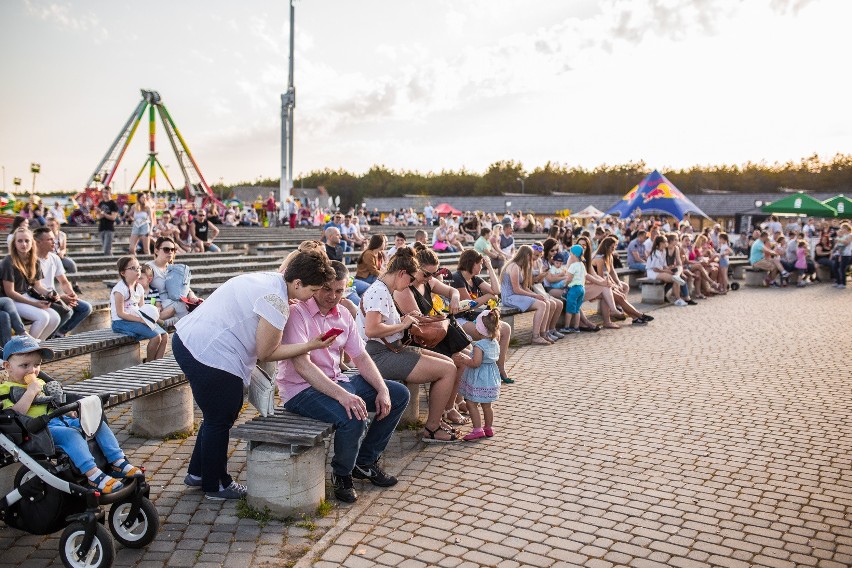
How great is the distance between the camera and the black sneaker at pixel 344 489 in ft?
14.6

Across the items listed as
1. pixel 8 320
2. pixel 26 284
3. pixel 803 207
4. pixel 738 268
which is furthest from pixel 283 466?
pixel 803 207

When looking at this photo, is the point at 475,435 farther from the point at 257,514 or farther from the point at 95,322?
the point at 95,322

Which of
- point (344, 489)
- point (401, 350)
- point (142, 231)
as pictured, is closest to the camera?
point (344, 489)

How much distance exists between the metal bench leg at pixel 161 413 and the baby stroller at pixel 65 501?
1681mm

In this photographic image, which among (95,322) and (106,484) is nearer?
(106,484)

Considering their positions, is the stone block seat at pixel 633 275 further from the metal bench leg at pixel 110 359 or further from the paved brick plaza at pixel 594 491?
the metal bench leg at pixel 110 359

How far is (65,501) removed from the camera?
3607 mm

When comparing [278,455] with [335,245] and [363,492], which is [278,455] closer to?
[363,492]

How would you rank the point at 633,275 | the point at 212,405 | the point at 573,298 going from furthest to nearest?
the point at 633,275 < the point at 573,298 < the point at 212,405

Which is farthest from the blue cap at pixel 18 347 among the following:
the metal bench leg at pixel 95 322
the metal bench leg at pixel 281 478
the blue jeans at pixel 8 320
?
the metal bench leg at pixel 95 322

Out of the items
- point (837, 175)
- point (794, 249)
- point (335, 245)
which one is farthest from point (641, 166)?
point (335, 245)

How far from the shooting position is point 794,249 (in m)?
18.5

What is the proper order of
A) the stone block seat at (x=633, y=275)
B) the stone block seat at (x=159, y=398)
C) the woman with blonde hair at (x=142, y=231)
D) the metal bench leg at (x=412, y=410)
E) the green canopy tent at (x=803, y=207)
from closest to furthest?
1. the stone block seat at (x=159, y=398)
2. the metal bench leg at (x=412, y=410)
3. the woman with blonde hair at (x=142, y=231)
4. the stone block seat at (x=633, y=275)
5. the green canopy tent at (x=803, y=207)

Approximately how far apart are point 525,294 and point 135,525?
687 cm
